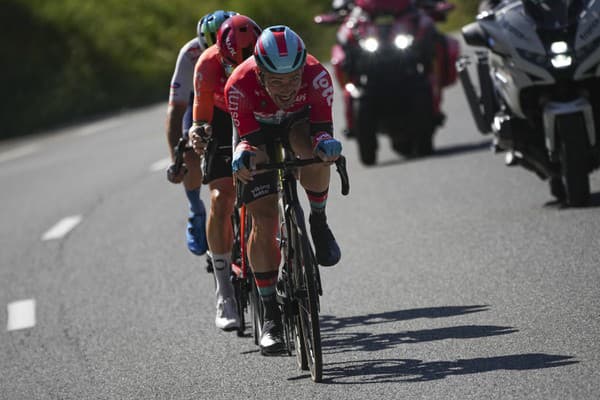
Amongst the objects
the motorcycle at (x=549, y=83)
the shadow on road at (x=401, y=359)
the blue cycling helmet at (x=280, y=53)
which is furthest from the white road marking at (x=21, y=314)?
the blue cycling helmet at (x=280, y=53)

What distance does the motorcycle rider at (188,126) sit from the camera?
9539 millimetres

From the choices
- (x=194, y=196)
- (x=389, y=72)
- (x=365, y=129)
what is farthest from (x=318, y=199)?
Result: (x=389, y=72)

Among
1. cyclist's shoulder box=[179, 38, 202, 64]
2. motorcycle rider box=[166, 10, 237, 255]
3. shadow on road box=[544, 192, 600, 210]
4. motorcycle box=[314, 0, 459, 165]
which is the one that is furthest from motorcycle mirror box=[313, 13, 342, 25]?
cyclist's shoulder box=[179, 38, 202, 64]

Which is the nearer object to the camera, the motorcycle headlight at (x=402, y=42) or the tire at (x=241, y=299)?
the tire at (x=241, y=299)

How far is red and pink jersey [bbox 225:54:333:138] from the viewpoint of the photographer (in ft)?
25.2

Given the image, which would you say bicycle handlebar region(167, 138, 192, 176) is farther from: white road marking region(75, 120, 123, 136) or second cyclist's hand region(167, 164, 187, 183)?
white road marking region(75, 120, 123, 136)

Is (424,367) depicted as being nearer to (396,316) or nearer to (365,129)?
(396,316)

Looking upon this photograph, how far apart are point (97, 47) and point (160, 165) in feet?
50.4

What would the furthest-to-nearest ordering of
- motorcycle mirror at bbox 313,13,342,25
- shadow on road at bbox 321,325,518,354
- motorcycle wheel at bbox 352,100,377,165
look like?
motorcycle mirror at bbox 313,13,342,25, motorcycle wheel at bbox 352,100,377,165, shadow on road at bbox 321,325,518,354

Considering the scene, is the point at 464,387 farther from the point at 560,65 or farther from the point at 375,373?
the point at 560,65

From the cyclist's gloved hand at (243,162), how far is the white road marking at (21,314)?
3534 mm

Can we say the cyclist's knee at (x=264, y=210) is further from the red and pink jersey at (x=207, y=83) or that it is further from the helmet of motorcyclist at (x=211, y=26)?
the helmet of motorcyclist at (x=211, y=26)

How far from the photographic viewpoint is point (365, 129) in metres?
15.8

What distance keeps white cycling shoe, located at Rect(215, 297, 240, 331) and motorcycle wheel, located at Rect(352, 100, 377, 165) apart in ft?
21.6
